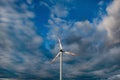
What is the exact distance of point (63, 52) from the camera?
486 feet

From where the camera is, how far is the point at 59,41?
463 ft

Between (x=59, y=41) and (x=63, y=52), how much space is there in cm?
1027
